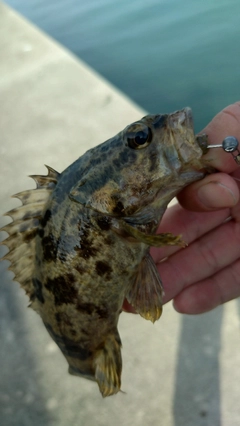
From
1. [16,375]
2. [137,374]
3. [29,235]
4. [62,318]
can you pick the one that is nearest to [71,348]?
[62,318]

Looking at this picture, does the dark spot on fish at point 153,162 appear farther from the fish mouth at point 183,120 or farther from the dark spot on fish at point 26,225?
the dark spot on fish at point 26,225

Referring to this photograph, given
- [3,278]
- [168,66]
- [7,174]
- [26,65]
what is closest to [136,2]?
[168,66]

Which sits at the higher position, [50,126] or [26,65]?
[26,65]

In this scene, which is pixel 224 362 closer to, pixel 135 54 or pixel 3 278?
pixel 3 278

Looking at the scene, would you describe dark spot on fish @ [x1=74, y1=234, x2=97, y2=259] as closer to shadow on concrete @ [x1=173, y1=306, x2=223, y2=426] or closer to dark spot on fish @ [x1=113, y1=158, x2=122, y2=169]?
dark spot on fish @ [x1=113, y1=158, x2=122, y2=169]

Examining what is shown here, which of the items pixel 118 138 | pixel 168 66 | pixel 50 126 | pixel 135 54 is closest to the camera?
pixel 118 138

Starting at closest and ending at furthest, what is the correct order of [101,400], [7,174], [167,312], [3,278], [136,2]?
[101,400] → [167,312] → [3,278] → [7,174] → [136,2]
